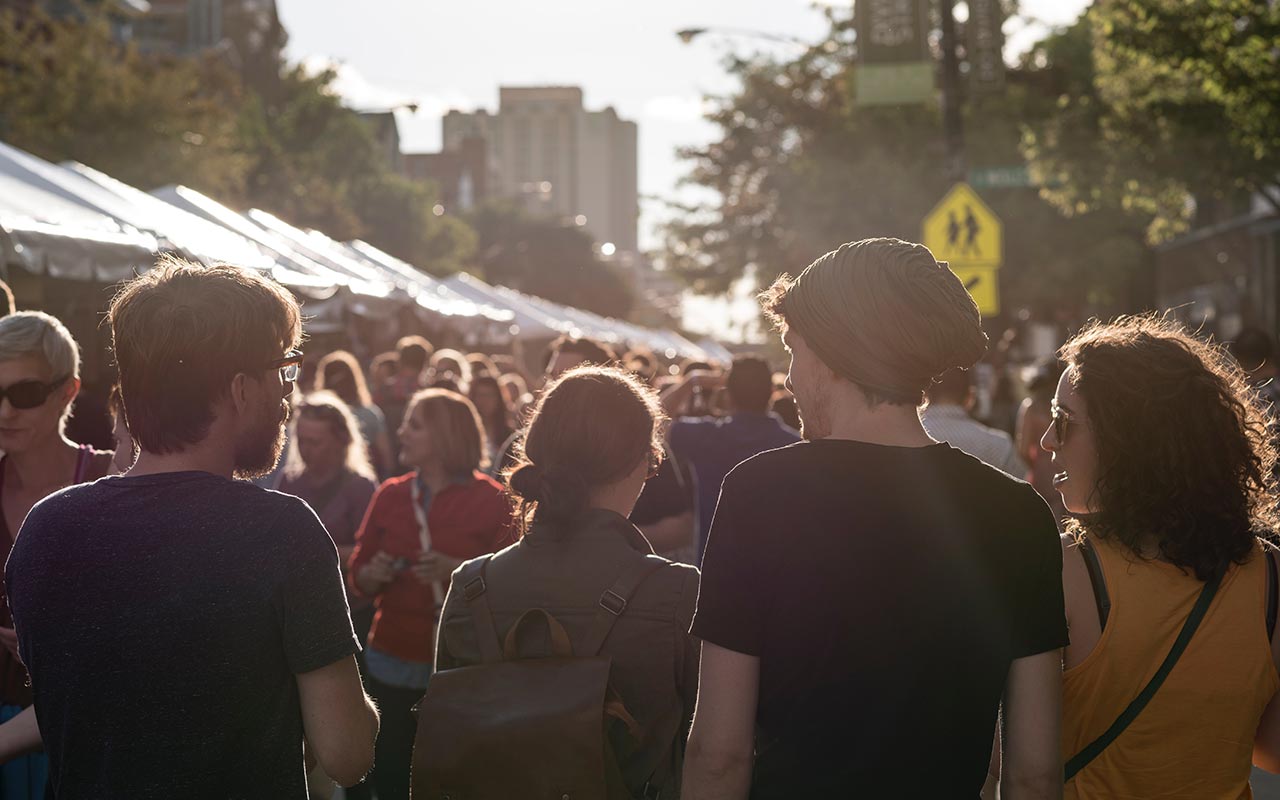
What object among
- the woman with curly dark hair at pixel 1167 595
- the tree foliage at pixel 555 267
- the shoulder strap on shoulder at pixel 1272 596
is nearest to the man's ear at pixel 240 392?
the woman with curly dark hair at pixel 1167 595

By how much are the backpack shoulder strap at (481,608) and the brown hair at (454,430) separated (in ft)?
8.30

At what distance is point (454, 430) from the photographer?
5.91 metres

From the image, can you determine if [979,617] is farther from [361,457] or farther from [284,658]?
[361,457]

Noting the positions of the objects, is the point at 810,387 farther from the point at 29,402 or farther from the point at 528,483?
the point at 29,402

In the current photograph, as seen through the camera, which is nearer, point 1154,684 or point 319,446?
point 1154,684

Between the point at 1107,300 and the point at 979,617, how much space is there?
39169mm

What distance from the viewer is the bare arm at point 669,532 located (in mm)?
6391

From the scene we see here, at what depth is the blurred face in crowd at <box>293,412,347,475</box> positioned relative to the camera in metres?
6.85

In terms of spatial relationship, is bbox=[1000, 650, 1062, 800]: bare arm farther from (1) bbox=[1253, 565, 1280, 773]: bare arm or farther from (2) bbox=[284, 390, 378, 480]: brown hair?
→ (2) bbox=[284, 390, 378, 480]: brown hair

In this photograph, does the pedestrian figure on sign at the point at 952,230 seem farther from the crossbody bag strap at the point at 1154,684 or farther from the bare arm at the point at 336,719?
the bare arm at the point at 336,719

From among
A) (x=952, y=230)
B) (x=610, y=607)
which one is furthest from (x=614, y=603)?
(x=952, y=230)

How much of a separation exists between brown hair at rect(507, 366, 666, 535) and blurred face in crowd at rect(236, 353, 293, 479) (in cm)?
81

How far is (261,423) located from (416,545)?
3169 millimetres

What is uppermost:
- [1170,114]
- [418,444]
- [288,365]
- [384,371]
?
[1170,114]
